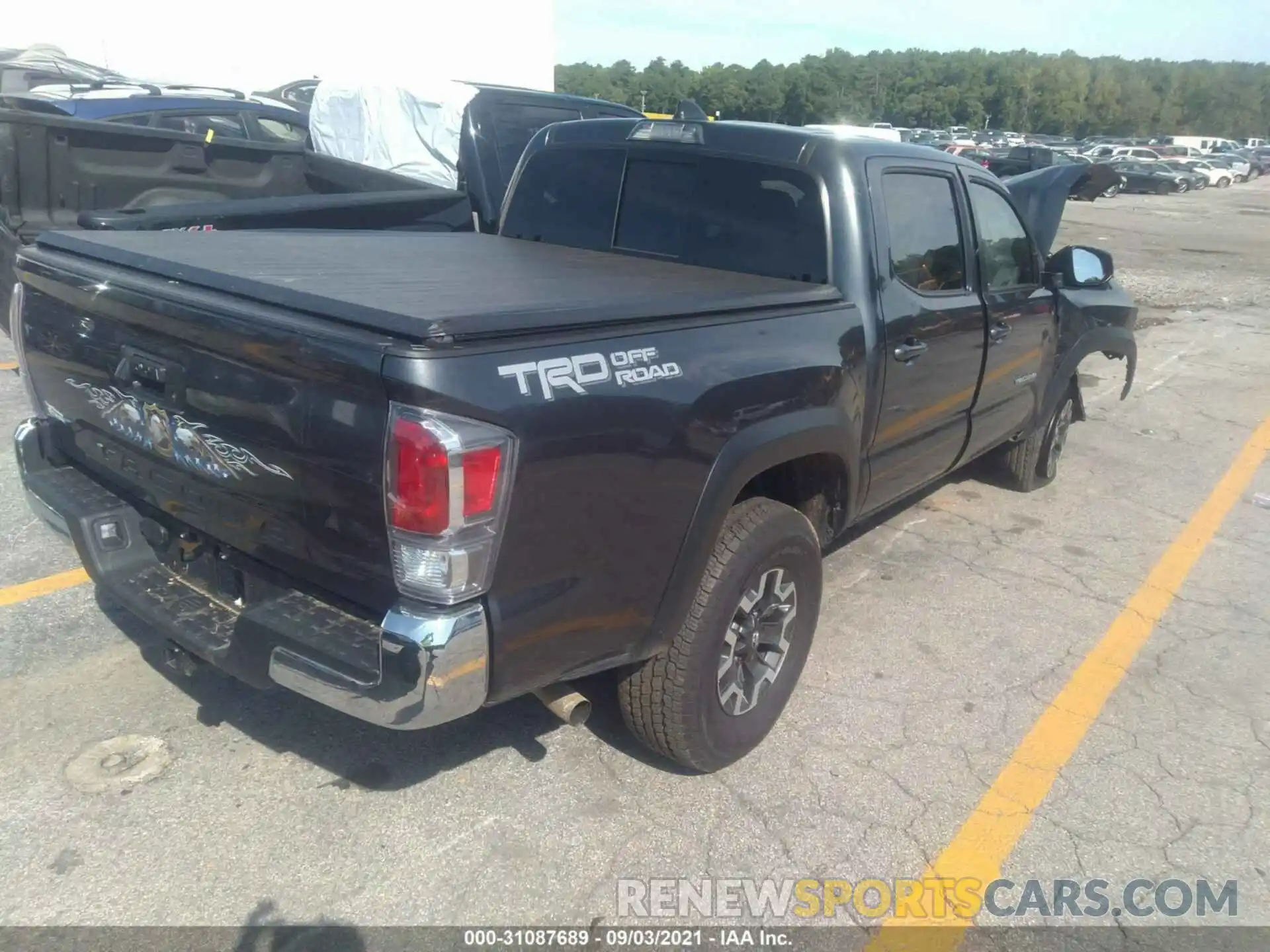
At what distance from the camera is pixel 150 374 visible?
2.69 m

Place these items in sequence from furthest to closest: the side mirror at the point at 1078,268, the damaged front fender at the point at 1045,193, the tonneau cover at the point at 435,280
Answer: the damaged front fender at the point at 1045,193, the side mirror at the point at 1078,268, the tonneau cover at the point at 435,280

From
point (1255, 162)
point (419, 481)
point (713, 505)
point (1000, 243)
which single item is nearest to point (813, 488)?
point (713, 505)

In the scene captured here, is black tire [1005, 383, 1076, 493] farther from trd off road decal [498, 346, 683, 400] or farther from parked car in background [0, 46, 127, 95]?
parked car in background [0, 46, 127, 95]

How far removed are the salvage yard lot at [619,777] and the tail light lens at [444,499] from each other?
98 centimetres

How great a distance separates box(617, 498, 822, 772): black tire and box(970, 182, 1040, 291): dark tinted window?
1.98m

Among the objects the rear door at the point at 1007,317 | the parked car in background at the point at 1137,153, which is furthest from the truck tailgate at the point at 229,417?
the parked car in background at the point at 1137,153

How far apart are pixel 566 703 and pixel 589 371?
0.94m

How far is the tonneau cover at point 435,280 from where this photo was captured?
241 cm

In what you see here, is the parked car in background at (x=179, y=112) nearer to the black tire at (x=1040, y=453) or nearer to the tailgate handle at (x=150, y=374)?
the tailgate handle at (x=150, y=374)

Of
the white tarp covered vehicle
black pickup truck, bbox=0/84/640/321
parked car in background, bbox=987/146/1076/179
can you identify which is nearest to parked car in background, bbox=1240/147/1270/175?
parked car in background, bbox=987/146/1076/179

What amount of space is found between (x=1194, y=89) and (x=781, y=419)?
14605cm

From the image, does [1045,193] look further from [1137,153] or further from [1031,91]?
[1031,91]

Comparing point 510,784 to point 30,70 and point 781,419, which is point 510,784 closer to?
point 781,419

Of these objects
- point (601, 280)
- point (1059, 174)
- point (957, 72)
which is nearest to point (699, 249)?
point (601, 280)
